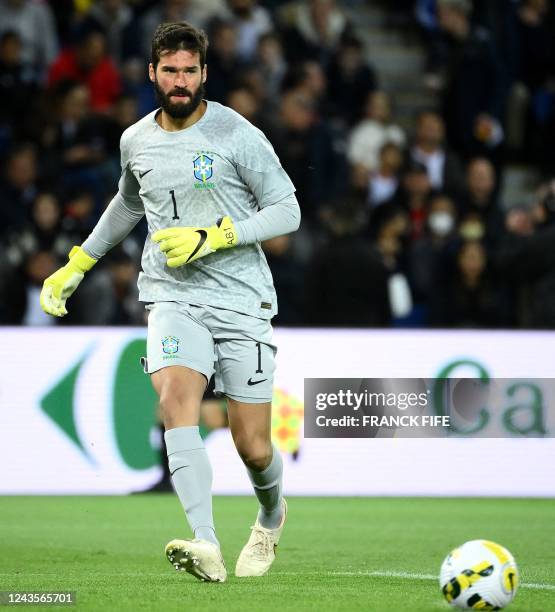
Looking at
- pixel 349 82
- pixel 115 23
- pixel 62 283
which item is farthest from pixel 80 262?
pixel 349 82

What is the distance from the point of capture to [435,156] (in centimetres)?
1415

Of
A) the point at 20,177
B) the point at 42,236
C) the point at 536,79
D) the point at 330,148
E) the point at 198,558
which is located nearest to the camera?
the point at 198,558

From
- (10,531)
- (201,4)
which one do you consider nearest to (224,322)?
(10,531)

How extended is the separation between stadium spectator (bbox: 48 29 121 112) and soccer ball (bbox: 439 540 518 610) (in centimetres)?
932

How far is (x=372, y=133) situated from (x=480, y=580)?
9.73 m

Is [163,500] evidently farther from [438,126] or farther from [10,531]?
[438,126]

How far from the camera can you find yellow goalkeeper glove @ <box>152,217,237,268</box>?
566cm

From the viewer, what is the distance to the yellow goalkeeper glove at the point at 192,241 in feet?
18.6

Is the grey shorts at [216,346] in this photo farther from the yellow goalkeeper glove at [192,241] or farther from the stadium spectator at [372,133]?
the stadium spectator at [372,133]

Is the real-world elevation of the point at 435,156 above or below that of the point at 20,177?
above

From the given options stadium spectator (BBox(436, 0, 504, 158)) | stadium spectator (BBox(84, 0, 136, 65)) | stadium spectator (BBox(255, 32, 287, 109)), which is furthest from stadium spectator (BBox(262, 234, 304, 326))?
stadium spectator (BBox(436, 0, 504, 158))

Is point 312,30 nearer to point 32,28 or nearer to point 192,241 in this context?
point 32,28

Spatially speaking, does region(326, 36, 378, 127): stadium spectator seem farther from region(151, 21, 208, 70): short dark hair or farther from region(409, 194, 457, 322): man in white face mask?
region(151, 21, 208, 70): short dark hair

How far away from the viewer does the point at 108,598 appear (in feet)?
17.7
